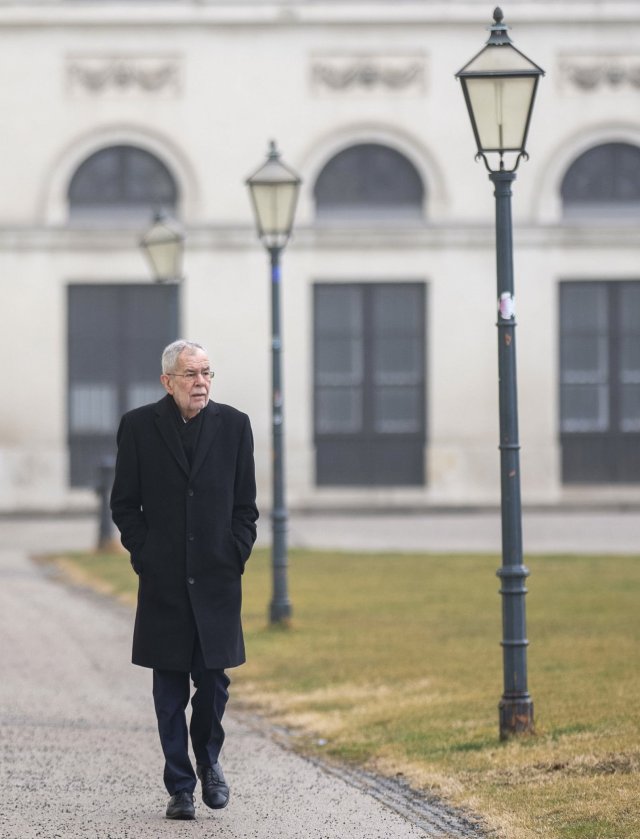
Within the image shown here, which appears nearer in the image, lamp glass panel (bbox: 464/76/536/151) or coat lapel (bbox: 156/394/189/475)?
coat lapel (bbox: 156/394/189/475)

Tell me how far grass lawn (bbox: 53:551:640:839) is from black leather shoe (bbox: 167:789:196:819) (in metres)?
1.16

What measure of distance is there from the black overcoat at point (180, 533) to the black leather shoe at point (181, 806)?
0.51 metres

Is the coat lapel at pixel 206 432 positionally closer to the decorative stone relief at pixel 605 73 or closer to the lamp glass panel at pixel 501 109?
the lamp glass panel at pixel 501 109

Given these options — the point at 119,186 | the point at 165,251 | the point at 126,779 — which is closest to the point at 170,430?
the point at 126,779

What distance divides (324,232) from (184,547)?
2260cm

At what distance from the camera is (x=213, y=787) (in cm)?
751

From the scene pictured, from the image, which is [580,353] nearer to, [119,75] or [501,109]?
[119,75]

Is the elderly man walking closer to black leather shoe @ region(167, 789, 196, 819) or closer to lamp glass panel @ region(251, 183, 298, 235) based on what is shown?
black leather shoe @ region(167, 789, 196, 819)

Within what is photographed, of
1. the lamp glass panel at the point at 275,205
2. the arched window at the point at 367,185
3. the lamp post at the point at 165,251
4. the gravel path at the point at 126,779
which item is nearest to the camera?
the gravel path at the point at 126,779

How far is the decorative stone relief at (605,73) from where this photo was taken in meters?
29.9

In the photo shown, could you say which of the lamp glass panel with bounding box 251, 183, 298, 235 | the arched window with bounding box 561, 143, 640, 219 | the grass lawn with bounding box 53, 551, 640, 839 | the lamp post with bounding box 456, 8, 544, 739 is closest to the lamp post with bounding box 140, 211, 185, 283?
the grass lawn with bounding box 53, 551, 640, 839

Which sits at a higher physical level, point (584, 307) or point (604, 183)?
point (604, 183)

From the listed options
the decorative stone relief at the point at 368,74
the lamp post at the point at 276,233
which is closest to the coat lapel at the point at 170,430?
the lamp post at the point at 276,233

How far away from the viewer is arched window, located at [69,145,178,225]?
29922 millimetres
